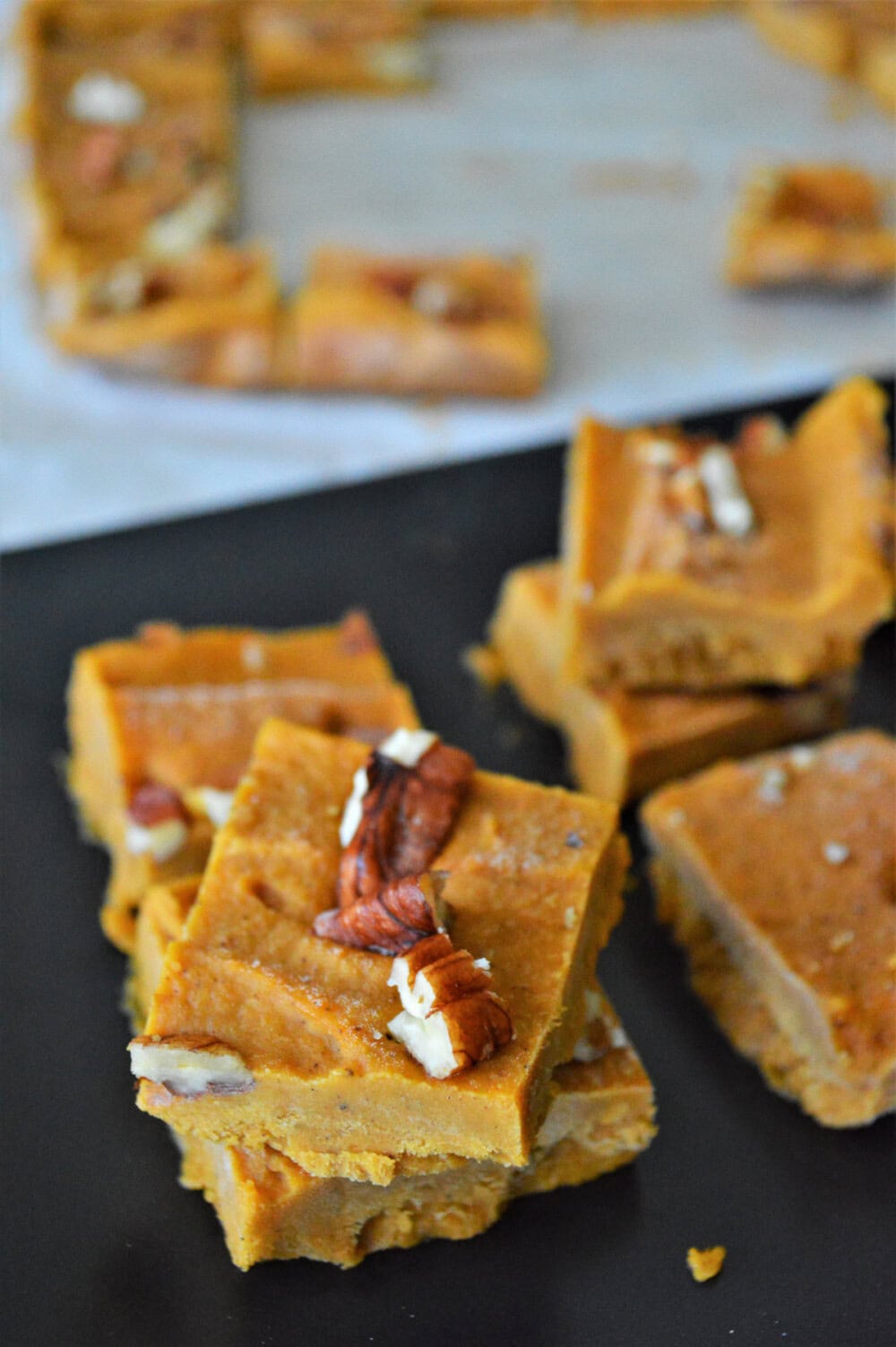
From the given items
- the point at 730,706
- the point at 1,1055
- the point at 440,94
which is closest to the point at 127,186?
the point at 440,94

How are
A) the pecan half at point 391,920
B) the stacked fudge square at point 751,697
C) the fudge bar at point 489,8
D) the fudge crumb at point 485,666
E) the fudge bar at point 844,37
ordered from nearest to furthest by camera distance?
the pecan half at point 391,920 → the stacked fudge square at point 751,697 → the fudge crumb at point 485,666 → the fudge bar at point 844,37 → the fudge bar at point 489,8

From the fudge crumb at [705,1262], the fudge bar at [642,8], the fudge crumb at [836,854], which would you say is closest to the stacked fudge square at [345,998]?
the fudge crumb at [705,1262]

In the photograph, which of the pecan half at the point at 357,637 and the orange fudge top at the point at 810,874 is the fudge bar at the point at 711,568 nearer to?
the orange fudge top at the point at 810,874

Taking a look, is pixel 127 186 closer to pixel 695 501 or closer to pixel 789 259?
pixel 789 259

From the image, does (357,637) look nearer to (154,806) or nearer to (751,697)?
(154,806)

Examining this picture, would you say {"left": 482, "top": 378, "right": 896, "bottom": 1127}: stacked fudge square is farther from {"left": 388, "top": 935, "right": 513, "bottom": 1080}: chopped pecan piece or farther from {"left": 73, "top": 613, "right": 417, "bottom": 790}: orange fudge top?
{"left": 388, "top": 935, "right": 513, "bottom": 1080}: chopped pecan piece

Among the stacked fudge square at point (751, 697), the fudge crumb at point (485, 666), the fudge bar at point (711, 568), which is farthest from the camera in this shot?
the fudge crumb at point (485, 666)
